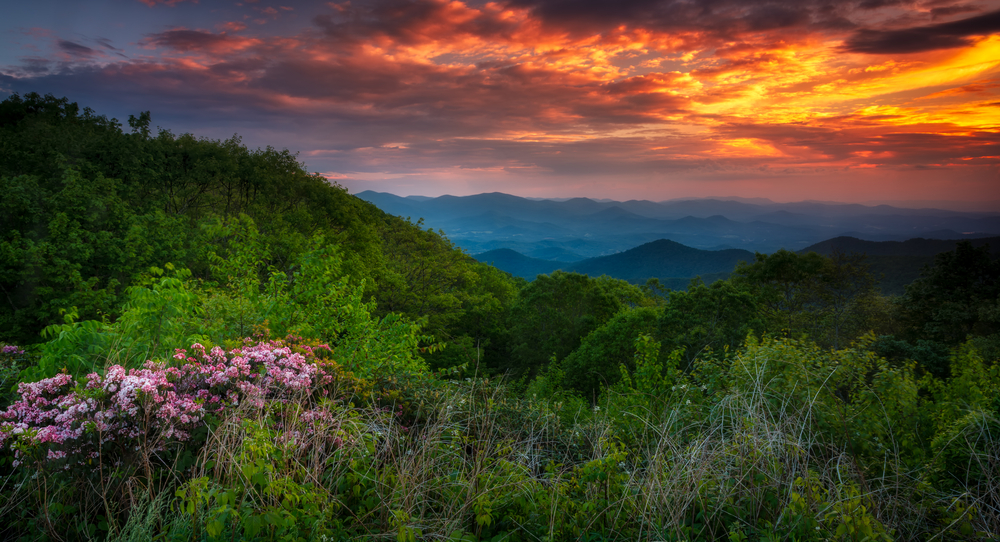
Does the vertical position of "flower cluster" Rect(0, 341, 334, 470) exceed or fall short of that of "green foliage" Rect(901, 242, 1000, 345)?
it exceeds it

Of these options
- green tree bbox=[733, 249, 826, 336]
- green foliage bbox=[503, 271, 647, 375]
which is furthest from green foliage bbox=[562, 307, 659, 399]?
green tree bbox=[733, 249, 826, 336]

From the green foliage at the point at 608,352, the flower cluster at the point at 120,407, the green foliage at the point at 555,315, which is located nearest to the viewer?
the flower cluster at the point at 120,407

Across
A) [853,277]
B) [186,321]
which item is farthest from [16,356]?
[853,277]

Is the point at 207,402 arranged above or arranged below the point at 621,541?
above

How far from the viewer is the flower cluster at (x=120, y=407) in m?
2.95

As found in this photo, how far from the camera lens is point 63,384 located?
10.8ft

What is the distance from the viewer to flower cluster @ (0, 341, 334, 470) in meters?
2.95

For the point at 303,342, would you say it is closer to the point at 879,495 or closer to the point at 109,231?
the point at 879,495

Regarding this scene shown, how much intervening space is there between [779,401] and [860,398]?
1.48 metres

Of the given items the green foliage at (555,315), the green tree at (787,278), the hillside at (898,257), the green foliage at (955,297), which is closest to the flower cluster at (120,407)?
the green foliage at (555,315)

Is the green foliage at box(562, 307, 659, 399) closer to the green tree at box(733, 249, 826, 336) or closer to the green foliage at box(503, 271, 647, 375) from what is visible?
the green foliage at box(503, 271, 647, 375)

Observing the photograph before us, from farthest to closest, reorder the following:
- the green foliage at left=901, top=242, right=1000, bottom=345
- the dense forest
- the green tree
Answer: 1. the green tree
2. the green foliage at left=901, top=242, right=1000, bottom=345
3. the dense forest

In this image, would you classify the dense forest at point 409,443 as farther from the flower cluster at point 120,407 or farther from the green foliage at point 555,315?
the green foliage at point 555,315

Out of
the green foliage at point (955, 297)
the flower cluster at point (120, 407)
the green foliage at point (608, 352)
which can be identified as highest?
the flower cluster at point (120, 407)
